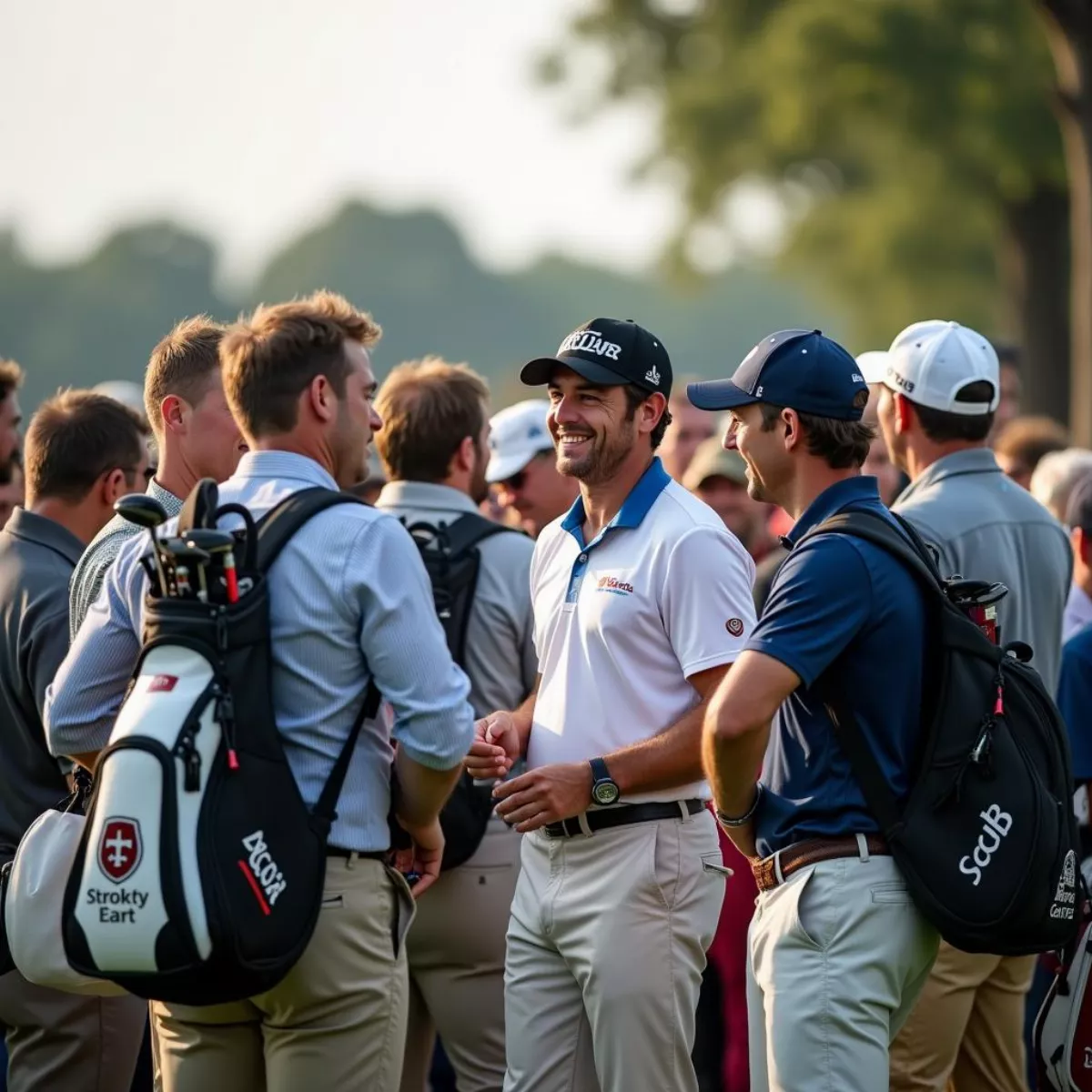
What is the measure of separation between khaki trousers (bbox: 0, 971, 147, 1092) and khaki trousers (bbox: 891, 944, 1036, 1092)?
7.37 ft

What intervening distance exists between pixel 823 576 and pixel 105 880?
167cm

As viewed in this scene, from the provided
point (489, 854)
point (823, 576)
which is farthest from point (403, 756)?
point (489, 854)

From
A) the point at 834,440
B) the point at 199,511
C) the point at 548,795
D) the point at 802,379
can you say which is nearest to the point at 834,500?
the point at 834,440

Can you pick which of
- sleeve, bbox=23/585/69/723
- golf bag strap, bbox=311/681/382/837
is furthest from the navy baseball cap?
sleeve, bbox=23/585/69/723

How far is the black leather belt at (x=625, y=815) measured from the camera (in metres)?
4.62

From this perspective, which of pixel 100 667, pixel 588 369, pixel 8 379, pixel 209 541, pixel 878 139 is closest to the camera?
pixel 209 541

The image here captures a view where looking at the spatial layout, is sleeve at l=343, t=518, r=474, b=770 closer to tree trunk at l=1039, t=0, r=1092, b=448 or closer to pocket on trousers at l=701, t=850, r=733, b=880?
pocket on trousers at l=701, t=850, r=733, b=880

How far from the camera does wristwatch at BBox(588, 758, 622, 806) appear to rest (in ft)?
14.8

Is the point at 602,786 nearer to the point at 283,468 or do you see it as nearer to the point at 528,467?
the point at 283,468

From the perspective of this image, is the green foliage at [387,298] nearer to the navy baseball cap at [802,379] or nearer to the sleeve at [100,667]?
the sleeve at [100,667]

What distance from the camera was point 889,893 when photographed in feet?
13.3

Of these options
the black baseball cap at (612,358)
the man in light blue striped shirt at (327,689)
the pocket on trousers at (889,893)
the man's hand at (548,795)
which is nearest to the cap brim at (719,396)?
the black baseball cap at (612,358)

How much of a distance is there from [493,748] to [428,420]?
1581 millimetres

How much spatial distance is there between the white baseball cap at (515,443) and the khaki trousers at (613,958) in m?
2.22
